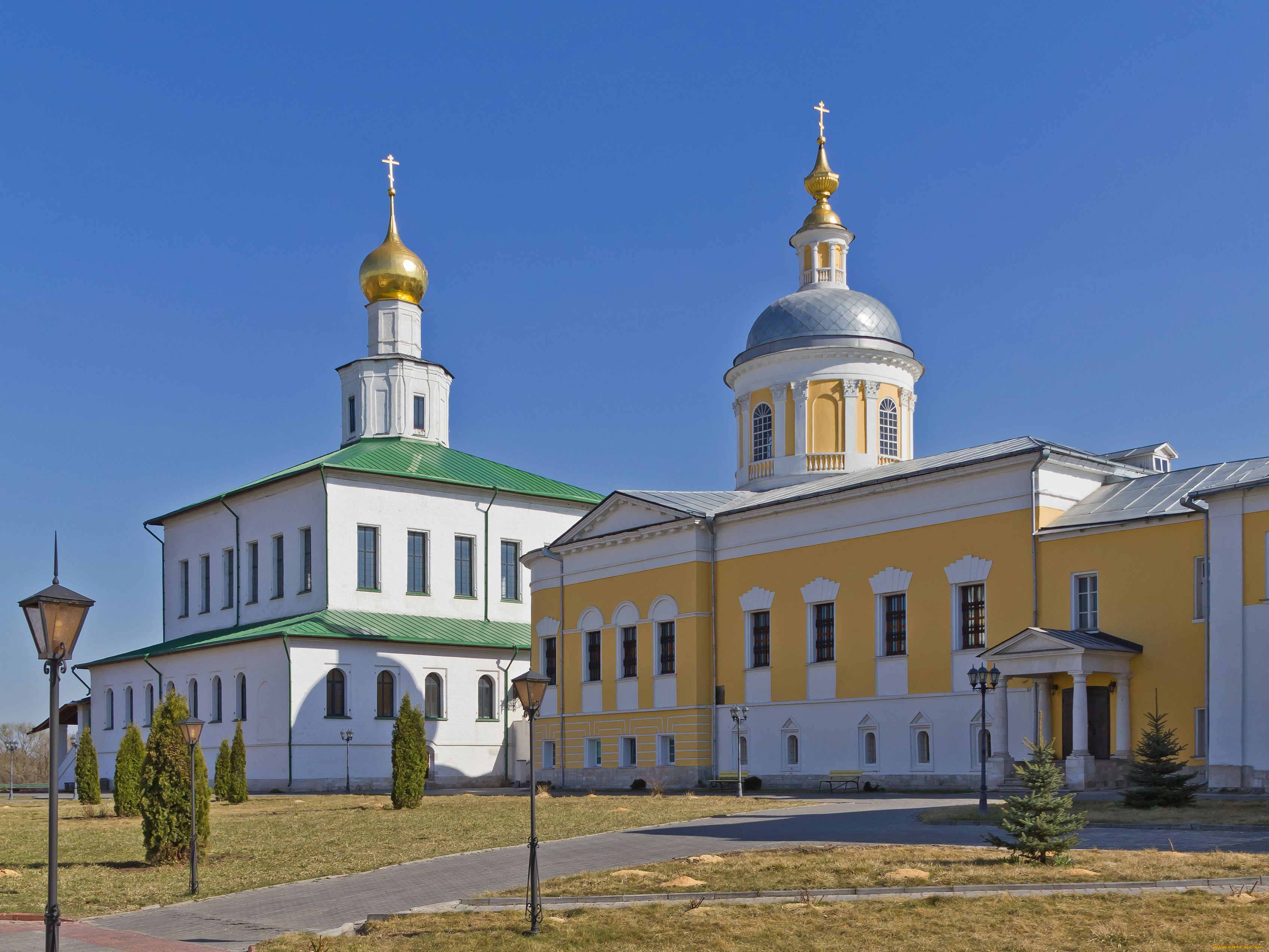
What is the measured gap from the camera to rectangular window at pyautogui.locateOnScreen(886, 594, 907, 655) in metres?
33.2

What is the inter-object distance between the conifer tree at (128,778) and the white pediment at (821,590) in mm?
16659

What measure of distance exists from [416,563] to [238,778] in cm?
1419

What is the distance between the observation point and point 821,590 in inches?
1384

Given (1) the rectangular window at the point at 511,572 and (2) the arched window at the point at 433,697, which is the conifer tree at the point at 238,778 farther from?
(1) the rectangular window at the point at 511,572

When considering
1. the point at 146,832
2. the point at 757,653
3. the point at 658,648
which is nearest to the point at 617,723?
the point at 658,648

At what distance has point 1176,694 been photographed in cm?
2769

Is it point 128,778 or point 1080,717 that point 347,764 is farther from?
point 1080,717

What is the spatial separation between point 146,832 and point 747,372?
87.7 feet

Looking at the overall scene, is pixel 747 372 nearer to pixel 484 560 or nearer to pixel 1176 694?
pixel 484 560

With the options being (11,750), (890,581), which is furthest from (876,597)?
(11,750)

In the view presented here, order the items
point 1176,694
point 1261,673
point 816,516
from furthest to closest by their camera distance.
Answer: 1. point 816,516
2. point 1176,694
3. point 1261,673

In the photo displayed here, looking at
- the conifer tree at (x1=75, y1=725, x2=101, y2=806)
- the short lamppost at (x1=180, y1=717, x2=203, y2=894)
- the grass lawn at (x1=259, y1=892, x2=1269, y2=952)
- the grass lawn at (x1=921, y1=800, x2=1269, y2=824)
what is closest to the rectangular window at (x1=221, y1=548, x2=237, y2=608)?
the conifer tree at (x1=75, y1=725, x2=101, y2=806)

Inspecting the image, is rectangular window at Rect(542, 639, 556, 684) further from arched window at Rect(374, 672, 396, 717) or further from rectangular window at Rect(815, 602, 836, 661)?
rectangular window at Rect(815, 602, 836, 661)

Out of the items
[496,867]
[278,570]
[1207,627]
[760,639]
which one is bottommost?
[496,867]
